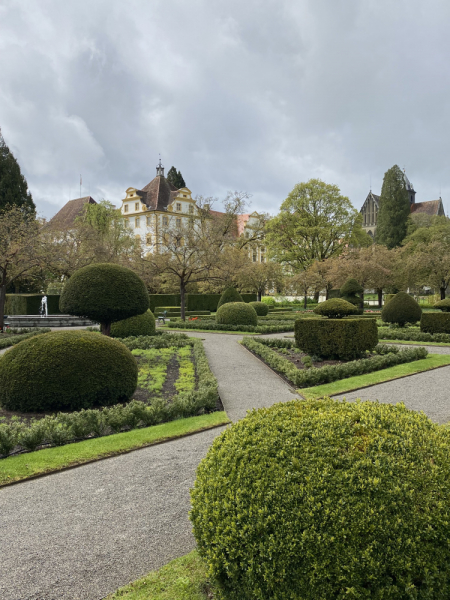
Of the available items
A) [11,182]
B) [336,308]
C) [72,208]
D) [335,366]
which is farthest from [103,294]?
[72,208]

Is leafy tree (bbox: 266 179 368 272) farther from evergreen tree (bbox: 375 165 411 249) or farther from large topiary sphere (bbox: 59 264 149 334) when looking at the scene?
large topiary sphere (bbox: 59 264 149 334)

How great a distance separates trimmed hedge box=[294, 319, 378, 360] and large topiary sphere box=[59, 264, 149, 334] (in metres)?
5.48

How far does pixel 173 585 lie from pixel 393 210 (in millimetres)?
63051

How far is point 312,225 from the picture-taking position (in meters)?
43.6

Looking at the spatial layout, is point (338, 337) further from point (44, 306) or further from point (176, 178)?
point (176, 178)

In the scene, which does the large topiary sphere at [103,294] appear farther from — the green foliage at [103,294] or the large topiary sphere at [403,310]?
the large topiary sphere at [403,310]

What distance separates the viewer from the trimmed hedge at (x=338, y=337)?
36.1ft

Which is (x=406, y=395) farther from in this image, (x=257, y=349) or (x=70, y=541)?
(x=70, y=541)

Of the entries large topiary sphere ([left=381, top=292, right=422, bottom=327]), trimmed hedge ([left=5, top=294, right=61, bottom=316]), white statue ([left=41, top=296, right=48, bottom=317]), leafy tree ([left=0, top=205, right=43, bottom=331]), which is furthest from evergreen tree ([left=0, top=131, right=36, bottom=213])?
large topiary sphere ([left=381, top=292, right=422, bottom=327])

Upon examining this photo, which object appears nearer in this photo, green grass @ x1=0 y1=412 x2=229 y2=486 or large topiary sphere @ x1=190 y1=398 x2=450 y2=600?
large topiary sphere @ x1=190 y1=398 x2=450 y2=600

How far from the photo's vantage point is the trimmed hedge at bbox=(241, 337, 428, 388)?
8.44 metres

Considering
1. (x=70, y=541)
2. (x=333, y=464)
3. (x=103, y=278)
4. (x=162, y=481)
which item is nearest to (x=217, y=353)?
(x=103, y=278)

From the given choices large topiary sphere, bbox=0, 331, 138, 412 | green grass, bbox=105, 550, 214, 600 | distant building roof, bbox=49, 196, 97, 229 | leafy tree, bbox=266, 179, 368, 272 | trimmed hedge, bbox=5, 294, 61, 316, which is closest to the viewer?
green grass, bbox=105, 550, 214, 600

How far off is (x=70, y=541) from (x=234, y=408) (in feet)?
12.8
